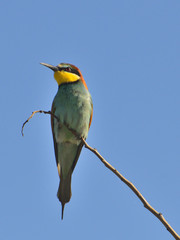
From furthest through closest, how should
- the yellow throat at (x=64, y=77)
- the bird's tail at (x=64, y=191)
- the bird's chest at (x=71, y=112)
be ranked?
the yellow throat at (x=64, y=77), the bird's chest at (x=71, y=112), the bird's tail at (x=64, y=191)

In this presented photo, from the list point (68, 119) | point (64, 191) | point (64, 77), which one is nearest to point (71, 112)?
point (68, 119)

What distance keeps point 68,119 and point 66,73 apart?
1.92 feet

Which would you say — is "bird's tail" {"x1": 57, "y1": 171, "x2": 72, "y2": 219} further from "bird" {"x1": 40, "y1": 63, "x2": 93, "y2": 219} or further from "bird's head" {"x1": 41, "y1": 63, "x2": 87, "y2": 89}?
"bird's head" {"x1": 41, "y1": 63, "x2": 87, "y2": 89}

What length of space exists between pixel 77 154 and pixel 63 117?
0.43 meters

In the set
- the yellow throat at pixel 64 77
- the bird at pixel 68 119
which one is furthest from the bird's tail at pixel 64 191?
Result: the yellow throat at pixel 64 77

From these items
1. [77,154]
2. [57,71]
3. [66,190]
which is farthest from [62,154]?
[57,71]

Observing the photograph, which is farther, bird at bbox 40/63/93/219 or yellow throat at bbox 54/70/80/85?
yellow throat at bbox 54/70/80/85

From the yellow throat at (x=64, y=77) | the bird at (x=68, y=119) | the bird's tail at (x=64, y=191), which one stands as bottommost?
the bird's tail at (x=64, y=191)

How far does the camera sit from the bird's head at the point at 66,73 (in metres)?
4.32

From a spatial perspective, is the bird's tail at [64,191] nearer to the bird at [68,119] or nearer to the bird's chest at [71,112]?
the bird at [68,119]

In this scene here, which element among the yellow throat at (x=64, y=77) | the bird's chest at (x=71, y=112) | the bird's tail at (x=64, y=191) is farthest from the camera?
the yellow throat at (x=64, y=77)

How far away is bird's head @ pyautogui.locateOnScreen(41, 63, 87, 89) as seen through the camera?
14.2ft

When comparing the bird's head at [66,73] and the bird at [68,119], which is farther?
the bird's head at [66,73]

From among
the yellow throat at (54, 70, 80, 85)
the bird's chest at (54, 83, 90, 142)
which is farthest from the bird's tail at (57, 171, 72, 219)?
the yellow throat at (54, 70, 80, 85)
